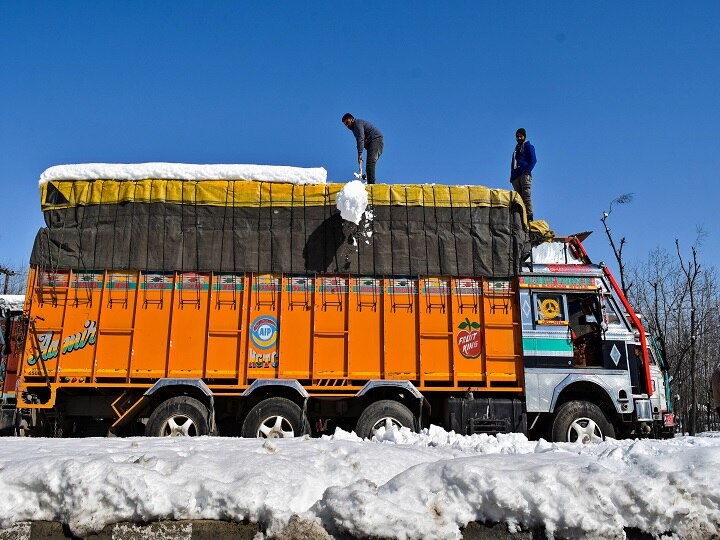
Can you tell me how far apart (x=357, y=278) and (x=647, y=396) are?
4.93m

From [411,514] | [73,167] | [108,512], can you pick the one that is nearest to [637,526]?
[411,514]

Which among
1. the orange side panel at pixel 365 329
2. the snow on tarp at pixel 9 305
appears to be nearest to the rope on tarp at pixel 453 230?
the orange side panel at pixel 365 329

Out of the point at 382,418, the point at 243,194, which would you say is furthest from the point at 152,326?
the point at 382,418

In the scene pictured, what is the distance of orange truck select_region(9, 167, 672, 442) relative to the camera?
929 centimetres

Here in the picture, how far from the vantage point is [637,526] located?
4.05 metres

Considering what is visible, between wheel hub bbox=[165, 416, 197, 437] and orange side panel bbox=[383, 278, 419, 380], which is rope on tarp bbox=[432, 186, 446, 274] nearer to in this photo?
orange side panel bbox=[383, 278, 419, 380]

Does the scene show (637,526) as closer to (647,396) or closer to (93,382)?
(647,396)

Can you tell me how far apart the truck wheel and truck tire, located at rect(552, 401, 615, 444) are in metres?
2.29

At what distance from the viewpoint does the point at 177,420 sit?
9133 millimetres

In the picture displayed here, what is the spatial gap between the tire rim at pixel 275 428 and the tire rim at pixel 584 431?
4316mm

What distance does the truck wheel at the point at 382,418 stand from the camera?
9.00 m

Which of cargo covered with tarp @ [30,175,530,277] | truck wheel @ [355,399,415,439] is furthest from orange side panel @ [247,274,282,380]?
truck wheel @ [355,399,415,439]

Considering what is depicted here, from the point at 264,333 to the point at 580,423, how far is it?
5.15 m

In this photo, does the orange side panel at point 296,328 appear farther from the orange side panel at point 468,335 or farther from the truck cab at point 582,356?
the truck cab at point 582,356
